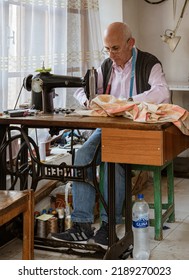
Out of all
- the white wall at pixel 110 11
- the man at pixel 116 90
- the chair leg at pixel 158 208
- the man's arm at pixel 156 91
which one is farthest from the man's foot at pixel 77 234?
the white wall at pixel 110 11

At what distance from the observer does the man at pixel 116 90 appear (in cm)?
291

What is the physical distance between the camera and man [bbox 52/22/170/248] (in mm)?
2908

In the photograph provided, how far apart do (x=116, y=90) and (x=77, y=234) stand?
920 mm

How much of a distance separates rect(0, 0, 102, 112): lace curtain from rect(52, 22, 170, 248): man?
0.44 meters

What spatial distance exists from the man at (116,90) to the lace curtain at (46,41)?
444 millimetres

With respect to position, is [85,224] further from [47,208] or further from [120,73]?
[120,73]

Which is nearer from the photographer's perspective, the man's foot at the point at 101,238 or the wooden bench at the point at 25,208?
the wooden bench at the point at 25,208

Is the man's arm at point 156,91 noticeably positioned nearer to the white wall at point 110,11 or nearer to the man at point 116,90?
the man at point 116,90

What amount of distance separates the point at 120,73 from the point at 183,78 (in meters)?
1.61

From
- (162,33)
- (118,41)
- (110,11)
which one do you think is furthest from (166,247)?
(162,33)

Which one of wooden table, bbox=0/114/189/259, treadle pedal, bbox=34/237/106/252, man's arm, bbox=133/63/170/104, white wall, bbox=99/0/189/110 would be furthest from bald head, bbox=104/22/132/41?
white wall, bbox=99/0/189/110

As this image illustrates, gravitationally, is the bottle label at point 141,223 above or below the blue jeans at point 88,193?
below

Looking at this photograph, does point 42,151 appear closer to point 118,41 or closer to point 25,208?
point 118,41

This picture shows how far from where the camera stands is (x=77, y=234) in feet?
9.66
